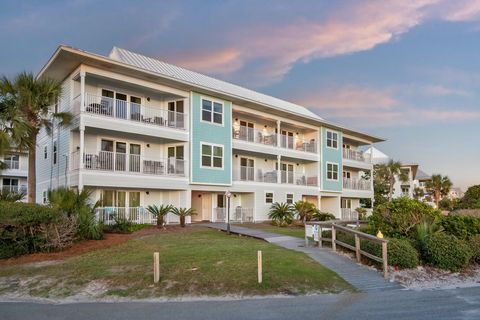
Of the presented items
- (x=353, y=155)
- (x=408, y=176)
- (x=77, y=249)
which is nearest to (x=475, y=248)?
(x=77, y=249)

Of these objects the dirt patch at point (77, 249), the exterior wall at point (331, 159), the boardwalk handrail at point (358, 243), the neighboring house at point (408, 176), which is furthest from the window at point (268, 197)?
the neighboring house at point (408, 176)

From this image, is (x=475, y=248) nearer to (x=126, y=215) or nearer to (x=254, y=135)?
(x=126, y=215)

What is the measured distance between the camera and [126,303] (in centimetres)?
1091

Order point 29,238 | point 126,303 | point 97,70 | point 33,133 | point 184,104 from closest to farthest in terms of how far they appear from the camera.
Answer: point 126,303, point 29,238, point 33,133, point 97,70, point 184,104

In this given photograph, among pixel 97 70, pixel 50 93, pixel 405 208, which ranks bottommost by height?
pixel 405 208

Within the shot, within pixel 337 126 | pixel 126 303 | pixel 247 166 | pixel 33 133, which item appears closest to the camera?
pixel 126 303

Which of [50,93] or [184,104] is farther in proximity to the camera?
[184,104]

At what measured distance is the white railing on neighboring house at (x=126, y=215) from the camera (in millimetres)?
24125

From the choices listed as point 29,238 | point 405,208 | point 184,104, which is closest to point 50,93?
point 29,238

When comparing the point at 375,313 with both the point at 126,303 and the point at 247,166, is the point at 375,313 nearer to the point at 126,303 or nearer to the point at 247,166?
the point at 126,303

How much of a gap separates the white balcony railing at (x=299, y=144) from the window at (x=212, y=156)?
8493 millimetres

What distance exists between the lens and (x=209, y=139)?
29.4m

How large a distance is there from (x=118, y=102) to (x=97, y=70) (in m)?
2.13

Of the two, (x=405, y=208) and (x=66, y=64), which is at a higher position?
(x=66, y=64)
